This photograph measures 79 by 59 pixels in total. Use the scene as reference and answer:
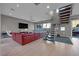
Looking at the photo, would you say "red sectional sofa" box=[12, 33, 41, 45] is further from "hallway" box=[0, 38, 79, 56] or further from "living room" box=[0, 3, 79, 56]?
"hallway" box=[0, 38, 79, 56]

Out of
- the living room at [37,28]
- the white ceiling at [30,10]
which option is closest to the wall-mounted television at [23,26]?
the living room at [37,28]

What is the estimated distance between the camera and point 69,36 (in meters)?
3.37

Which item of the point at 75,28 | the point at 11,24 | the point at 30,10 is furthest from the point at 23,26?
the point at 75,28

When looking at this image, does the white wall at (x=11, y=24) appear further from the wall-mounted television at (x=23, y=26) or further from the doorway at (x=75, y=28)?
the doorway at (x=75, y=28)

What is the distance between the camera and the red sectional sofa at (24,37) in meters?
3.53

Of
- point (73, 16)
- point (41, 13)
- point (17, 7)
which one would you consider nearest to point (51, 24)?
point (41, 13)

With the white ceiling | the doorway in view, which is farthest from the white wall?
the doorway

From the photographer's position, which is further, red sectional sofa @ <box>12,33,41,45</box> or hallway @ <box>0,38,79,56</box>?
red sectional sofa @ <box>12,33,41,45</box>

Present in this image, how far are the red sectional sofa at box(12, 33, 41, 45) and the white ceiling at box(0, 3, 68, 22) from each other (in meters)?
0.50

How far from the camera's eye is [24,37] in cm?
365

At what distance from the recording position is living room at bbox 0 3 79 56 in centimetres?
329

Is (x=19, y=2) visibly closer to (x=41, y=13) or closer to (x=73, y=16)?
(x=41, y=13)

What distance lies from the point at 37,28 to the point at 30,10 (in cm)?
61

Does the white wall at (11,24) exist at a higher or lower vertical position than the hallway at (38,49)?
higher
